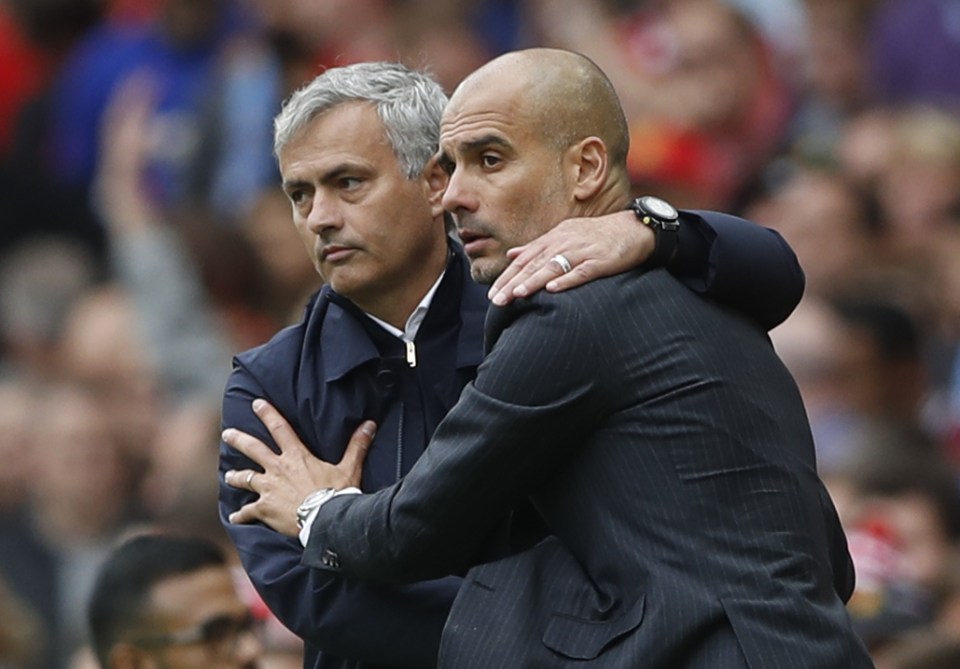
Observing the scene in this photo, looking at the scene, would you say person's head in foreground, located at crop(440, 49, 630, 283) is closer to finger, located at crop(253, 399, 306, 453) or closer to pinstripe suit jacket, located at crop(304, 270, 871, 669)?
pinstripe suit jacket, located at crop(304, 270, 871, 669)

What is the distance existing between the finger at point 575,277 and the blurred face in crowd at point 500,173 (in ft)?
0.78

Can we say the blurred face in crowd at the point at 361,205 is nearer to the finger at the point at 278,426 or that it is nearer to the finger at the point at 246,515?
the finger at the point at 278,426

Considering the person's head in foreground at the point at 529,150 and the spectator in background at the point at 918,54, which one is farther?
the spectator in background at the point at 918,54

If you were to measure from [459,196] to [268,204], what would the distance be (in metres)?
5.15

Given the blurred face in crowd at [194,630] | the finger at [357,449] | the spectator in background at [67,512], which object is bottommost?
the spectator in background at [67,512]

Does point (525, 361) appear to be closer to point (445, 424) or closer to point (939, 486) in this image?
point (445, 424)

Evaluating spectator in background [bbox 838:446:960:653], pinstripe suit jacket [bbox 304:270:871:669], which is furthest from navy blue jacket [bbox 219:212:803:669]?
spectator in background [bbox 838:446:960:653]

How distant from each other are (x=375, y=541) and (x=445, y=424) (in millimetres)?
255

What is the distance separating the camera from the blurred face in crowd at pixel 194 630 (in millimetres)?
5770

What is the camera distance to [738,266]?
4340 mm

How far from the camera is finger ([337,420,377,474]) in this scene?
15.3 feet

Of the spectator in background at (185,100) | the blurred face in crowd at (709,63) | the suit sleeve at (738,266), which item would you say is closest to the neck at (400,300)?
the suit sleeve at (738,266)

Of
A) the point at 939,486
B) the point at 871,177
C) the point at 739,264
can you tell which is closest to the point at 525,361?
the point at 739,264

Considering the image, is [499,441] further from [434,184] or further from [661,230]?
[434,184]
